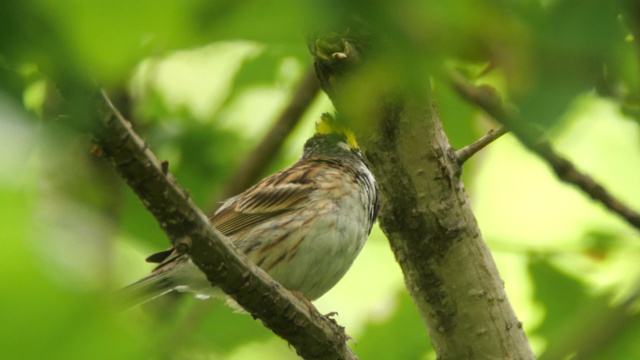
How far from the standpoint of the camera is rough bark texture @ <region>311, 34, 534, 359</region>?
305 centimetres

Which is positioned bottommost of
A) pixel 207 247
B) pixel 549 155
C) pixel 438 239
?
pixel 549 155

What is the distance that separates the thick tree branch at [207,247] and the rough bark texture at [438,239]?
0.43 m

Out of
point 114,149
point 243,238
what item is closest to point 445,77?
point 114,149

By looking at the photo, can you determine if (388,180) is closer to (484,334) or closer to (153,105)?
(484,334)

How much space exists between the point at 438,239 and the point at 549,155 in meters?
1.00

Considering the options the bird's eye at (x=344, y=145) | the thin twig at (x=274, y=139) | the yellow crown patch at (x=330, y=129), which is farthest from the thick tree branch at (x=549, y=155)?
the bird's eye at (x=344, y=145)

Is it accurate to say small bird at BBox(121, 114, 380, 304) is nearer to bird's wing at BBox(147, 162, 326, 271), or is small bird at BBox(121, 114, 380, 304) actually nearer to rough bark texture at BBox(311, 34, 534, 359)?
bird's wing at BBox(147, 162, 326, 271)

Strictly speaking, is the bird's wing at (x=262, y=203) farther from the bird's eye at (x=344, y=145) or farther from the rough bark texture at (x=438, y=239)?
the rough bark texture at (x=438, y=239)

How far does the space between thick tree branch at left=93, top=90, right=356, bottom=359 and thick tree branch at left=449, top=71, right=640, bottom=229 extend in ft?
2.62

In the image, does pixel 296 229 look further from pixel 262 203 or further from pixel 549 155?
pixel 549 155

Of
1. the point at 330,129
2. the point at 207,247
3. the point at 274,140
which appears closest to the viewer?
the point at 207,247

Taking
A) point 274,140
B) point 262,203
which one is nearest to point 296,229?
point 262,203

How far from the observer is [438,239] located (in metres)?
3.16

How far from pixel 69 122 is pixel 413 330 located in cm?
338
